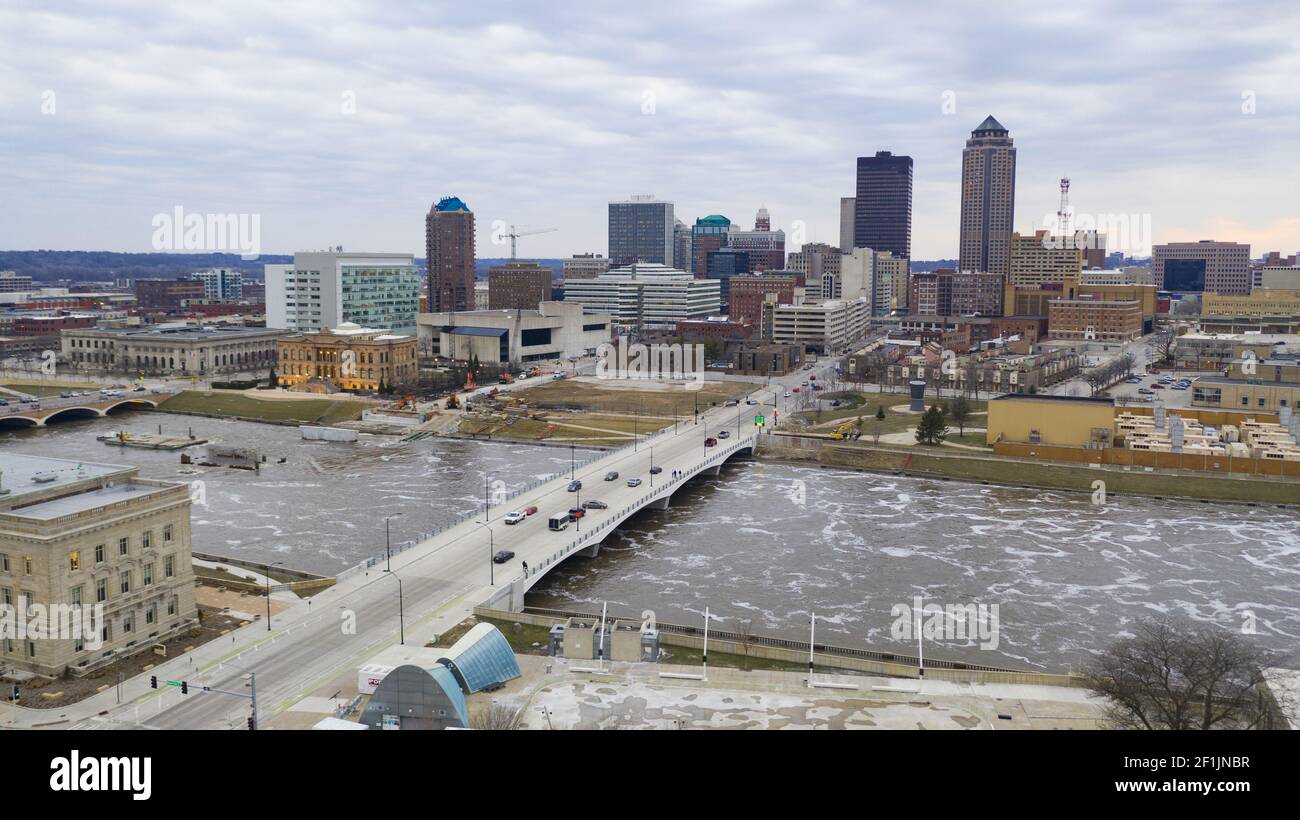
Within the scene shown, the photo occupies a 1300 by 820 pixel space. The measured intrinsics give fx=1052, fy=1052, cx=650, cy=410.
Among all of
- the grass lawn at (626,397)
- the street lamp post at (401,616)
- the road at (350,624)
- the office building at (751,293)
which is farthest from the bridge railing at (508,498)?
the office building at (751,293)

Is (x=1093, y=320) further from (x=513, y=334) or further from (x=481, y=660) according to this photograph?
(x=481, y=660)

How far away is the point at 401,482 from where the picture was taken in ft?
214

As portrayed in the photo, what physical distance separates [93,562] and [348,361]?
7482 centimetres

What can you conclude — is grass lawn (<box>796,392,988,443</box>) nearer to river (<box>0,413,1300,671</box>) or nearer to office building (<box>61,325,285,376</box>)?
river (<box>0,413,1300,671</box>)

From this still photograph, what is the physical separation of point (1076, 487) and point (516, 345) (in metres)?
72.3

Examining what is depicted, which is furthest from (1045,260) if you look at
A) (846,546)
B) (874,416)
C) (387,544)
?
(387,544)

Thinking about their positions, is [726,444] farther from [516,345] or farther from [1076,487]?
[516,345]

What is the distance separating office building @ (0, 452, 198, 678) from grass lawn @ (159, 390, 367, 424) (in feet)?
180

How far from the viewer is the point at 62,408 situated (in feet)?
293

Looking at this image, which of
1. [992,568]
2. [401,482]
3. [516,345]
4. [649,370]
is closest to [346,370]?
[516,345]

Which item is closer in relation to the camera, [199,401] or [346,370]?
[199,401]

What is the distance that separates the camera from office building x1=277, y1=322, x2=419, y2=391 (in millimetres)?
103562

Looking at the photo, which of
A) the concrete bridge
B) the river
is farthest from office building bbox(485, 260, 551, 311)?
the river

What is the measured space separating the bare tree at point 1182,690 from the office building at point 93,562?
1077 inches
